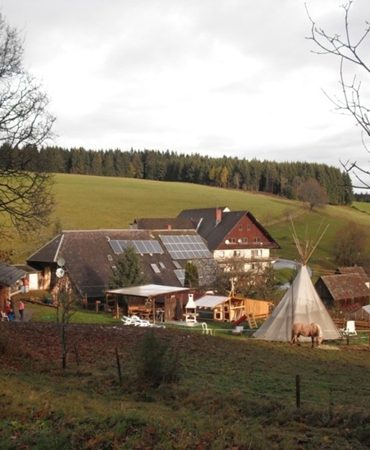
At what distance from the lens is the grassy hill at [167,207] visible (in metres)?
77.0

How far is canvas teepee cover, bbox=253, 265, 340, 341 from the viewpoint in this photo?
2664 cm

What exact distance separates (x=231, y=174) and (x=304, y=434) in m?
128

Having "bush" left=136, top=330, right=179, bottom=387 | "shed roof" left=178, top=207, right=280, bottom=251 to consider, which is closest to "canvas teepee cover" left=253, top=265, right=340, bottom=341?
"bush" left=136, top=330, right=179, bottom=387

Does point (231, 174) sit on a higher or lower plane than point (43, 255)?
higher

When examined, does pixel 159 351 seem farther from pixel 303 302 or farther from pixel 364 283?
pixel 364 283

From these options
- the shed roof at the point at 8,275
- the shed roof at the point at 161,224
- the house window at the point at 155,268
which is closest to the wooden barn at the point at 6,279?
the shed roof at the point at 8,275

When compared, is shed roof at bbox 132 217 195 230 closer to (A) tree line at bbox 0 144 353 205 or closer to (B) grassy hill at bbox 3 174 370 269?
(B) grassy hill at bbox 3 174 370 269

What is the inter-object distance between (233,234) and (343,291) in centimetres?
2028

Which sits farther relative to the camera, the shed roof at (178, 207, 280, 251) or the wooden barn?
the shed roof at (178, 207, 280, 251)

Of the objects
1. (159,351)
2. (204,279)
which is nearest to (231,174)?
(204,279)

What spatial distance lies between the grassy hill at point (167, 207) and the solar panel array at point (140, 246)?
50.0 ft

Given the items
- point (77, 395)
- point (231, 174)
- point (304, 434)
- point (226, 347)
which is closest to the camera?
point (304, 434)

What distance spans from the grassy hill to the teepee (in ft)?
132

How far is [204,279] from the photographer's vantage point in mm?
49281
